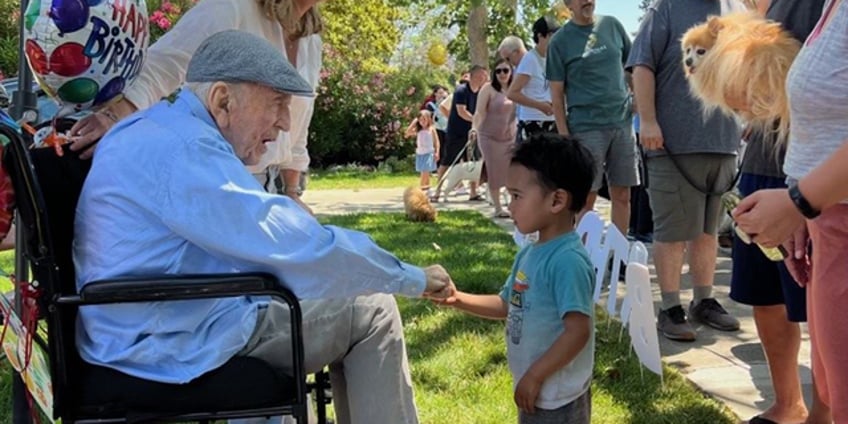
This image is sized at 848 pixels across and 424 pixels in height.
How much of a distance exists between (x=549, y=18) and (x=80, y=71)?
15.7ft

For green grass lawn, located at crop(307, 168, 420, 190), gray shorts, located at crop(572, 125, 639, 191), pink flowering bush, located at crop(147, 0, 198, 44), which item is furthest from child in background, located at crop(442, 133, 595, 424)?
green grass lawn, located at crop(307, 168, 420, 190)

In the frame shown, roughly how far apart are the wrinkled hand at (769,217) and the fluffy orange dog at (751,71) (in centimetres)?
38

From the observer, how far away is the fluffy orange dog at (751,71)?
6.42 ft

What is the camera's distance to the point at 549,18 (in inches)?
257

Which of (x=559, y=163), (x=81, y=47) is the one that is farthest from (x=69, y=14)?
(x=559, y=163)

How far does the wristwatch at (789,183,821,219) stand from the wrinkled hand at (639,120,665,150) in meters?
2.18

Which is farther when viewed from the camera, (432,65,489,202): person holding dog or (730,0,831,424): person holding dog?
(432,65,489,202): person holding dog

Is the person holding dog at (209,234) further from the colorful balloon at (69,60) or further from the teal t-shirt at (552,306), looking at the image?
the colorful balloon at (69,60)

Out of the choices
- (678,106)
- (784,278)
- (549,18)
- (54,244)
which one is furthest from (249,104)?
(549,18)

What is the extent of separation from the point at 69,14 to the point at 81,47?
0.10 meters

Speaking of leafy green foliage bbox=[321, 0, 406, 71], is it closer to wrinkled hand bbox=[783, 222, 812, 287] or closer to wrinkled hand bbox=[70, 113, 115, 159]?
wrinkled hand bbox=[70, 113, 115, 159]

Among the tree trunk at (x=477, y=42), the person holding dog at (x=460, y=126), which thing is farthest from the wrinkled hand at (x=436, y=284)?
the tree trunk at (x=477, y=42)

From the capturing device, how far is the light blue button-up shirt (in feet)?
5.65

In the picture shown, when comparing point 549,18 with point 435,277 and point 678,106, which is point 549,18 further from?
point 435,277
